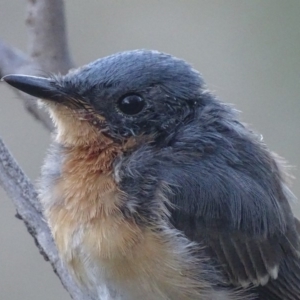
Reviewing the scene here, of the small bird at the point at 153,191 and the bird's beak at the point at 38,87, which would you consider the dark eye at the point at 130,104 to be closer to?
the small bird at the point at 153,191

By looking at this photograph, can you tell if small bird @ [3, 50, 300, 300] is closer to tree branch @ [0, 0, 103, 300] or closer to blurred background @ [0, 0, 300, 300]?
tree branch @ [0, 0, 103, 300]

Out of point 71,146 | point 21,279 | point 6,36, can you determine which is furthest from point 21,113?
point 71,146

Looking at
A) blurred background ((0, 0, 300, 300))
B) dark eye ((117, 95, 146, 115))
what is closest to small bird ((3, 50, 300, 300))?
dark eye ((117, 95, 146, 115))

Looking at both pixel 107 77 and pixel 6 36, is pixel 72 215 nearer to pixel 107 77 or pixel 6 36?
pixel 107 77

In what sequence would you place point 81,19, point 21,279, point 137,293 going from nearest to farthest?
1. point 137,293
2. point 21,279
3. point 81,19

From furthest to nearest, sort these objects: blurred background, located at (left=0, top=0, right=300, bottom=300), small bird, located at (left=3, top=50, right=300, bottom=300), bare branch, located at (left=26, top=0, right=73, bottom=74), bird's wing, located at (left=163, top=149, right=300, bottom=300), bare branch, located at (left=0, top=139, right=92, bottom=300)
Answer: blurred background, located at (left=0, top=0, right=300, bottom=300) → bare branch, located at (left=26, top=0, right=73, bottom=74) → bare branch, located at (left=0, top=139, right=92, bottom=300) → bird's wing, located at (left=163, top=149, right=300, bottom=300) → small bird, located at (left=3, top=50, right=300, bottom=300)

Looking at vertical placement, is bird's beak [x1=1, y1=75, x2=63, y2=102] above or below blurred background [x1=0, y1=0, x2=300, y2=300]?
below

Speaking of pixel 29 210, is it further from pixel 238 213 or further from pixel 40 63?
pixel 238 213

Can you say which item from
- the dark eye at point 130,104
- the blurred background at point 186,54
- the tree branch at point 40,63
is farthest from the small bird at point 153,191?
the blurred background at point 186,54
